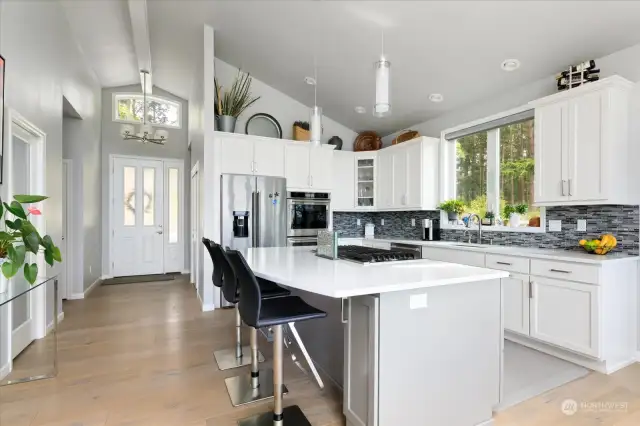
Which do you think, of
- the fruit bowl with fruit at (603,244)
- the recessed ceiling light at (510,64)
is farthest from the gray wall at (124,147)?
the fruit bowl with fruit at (603,244)

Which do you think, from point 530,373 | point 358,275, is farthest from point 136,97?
point 530,373

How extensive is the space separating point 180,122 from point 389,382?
22.0ft

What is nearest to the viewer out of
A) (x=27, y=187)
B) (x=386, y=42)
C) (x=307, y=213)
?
(x=27, y=187)

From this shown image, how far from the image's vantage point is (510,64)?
3283 mm

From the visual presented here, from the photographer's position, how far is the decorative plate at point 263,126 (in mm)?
4977

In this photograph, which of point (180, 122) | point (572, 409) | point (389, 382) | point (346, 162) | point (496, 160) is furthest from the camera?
point (180, 122)

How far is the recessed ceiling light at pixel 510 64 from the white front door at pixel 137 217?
595 cm

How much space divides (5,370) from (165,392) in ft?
4.27

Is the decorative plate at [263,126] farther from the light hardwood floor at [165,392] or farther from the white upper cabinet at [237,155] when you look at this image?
the light hardwood floor at [165,392]

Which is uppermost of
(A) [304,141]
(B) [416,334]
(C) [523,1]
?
(C) [523,1]

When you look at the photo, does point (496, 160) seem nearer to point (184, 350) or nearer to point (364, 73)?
point (364, 73)

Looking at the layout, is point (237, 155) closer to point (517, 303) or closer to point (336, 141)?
point (336, 141)

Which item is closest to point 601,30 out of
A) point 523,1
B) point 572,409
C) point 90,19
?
point 523,1

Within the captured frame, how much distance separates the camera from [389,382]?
1.57 m
